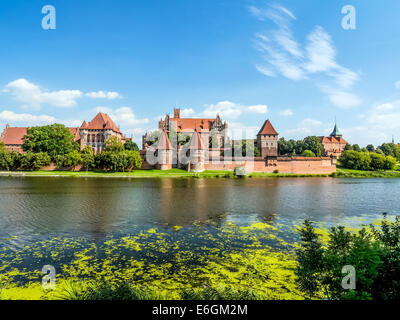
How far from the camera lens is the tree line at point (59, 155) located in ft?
172

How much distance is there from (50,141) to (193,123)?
3848cm

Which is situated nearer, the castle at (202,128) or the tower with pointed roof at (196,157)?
the tower with pointed roof at (196,157)

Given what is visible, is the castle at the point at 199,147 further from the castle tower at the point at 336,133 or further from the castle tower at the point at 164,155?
the castle tower at the point at 336,133

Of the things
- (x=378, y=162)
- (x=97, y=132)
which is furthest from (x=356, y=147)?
(x=97, y=132)

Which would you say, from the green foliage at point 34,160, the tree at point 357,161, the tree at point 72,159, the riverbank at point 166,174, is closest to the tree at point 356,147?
the tree at point 357,161

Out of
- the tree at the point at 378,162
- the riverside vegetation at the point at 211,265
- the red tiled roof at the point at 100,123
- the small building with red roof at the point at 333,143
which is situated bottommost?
the riverside vegetation at the point at 211,265

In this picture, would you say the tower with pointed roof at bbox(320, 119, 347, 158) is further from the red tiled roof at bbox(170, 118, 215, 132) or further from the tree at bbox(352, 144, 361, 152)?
the red tiled roof at bbox(170, 118, 215, 132)

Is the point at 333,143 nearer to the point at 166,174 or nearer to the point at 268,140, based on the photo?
the point at 268,140

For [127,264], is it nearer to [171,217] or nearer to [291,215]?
[171,217]

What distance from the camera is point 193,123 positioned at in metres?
76.8

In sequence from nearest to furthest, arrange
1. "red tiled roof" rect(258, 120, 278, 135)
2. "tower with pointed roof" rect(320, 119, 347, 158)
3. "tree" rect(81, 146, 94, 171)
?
"tree" rect(81, 146, 94, 171) → "red tiled roof" rect(258, 120, 278, 135) → "tower with pointed roof" rect(320, 119, 347, 158)

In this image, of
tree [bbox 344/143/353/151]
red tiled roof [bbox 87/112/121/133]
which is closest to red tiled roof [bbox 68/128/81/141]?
red tiled roof [bbox 87/112/121/133]

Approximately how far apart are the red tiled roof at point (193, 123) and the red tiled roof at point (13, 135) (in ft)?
149

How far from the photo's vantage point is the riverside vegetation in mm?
5203
